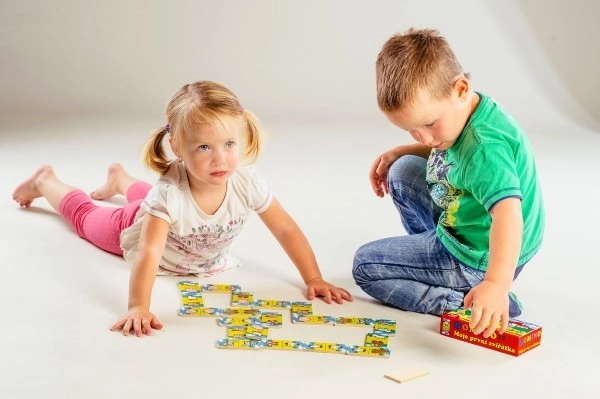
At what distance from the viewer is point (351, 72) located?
536cm

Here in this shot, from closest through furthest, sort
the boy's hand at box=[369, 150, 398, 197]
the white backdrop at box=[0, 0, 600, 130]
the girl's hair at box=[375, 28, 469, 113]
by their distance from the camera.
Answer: the girl's hair at box=[375, 28, 469, 113] → the boy's hand at box=[369, 150, 398, 197] → the white backdrop at box=[0, 0, 600, 130]

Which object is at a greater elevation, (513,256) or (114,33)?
(114,33)

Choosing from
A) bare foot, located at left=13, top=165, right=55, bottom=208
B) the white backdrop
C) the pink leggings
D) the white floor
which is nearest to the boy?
the white floor

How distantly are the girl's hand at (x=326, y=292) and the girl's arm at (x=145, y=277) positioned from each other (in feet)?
1.36

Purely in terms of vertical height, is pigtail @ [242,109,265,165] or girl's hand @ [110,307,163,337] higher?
pigtail @ [242,109,265,165]

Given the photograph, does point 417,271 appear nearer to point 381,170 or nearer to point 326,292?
point 326,292

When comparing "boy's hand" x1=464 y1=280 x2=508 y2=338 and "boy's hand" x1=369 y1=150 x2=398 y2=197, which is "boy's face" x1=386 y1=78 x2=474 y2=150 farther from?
"boy's hand" x1=369 y1=150 x2=398 y2=197

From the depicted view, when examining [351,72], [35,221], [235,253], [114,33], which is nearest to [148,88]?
[114,33]

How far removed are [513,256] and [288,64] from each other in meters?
3.42

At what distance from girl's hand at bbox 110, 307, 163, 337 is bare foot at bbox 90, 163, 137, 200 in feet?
3.61

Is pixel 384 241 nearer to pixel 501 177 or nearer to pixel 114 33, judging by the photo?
pixel 501 177

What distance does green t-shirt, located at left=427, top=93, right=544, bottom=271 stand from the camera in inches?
85.0

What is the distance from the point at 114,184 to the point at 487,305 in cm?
175

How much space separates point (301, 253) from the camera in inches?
104
